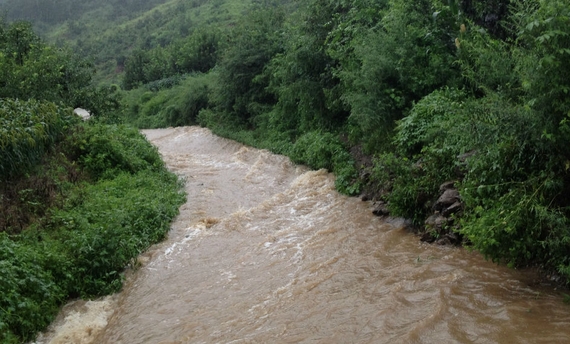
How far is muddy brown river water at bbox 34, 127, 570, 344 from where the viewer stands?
5520 millimetres

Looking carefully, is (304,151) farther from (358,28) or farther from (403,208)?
(403,208)

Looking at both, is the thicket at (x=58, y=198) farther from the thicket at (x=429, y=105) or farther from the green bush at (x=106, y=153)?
the thicket at (x=429, y=105)

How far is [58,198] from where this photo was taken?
1011 cm

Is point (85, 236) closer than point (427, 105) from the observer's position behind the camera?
Yes

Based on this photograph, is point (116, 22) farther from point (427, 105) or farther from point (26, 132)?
point (427, 105)

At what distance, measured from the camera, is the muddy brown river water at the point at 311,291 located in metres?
5.52

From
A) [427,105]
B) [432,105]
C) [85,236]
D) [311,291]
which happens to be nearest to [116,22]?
[427,105]

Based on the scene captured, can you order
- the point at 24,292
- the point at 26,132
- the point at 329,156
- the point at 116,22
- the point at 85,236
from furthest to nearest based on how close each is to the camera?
the point at 116,22
the point at 329,156
the point at 26,132
the point at 85,236
the point at 24,292

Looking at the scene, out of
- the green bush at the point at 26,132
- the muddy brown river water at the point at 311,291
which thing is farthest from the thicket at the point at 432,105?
the green bush at the point at 26,132

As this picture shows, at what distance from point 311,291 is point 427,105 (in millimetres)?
5142

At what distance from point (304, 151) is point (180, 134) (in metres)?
11.9

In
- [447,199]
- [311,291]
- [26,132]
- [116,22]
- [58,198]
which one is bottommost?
[311,291]

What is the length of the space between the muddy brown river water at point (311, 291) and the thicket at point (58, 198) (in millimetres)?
383

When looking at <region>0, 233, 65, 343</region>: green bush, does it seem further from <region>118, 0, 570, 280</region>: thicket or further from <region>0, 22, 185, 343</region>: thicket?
<region>118, 0, 570, 280</region>: thicket
